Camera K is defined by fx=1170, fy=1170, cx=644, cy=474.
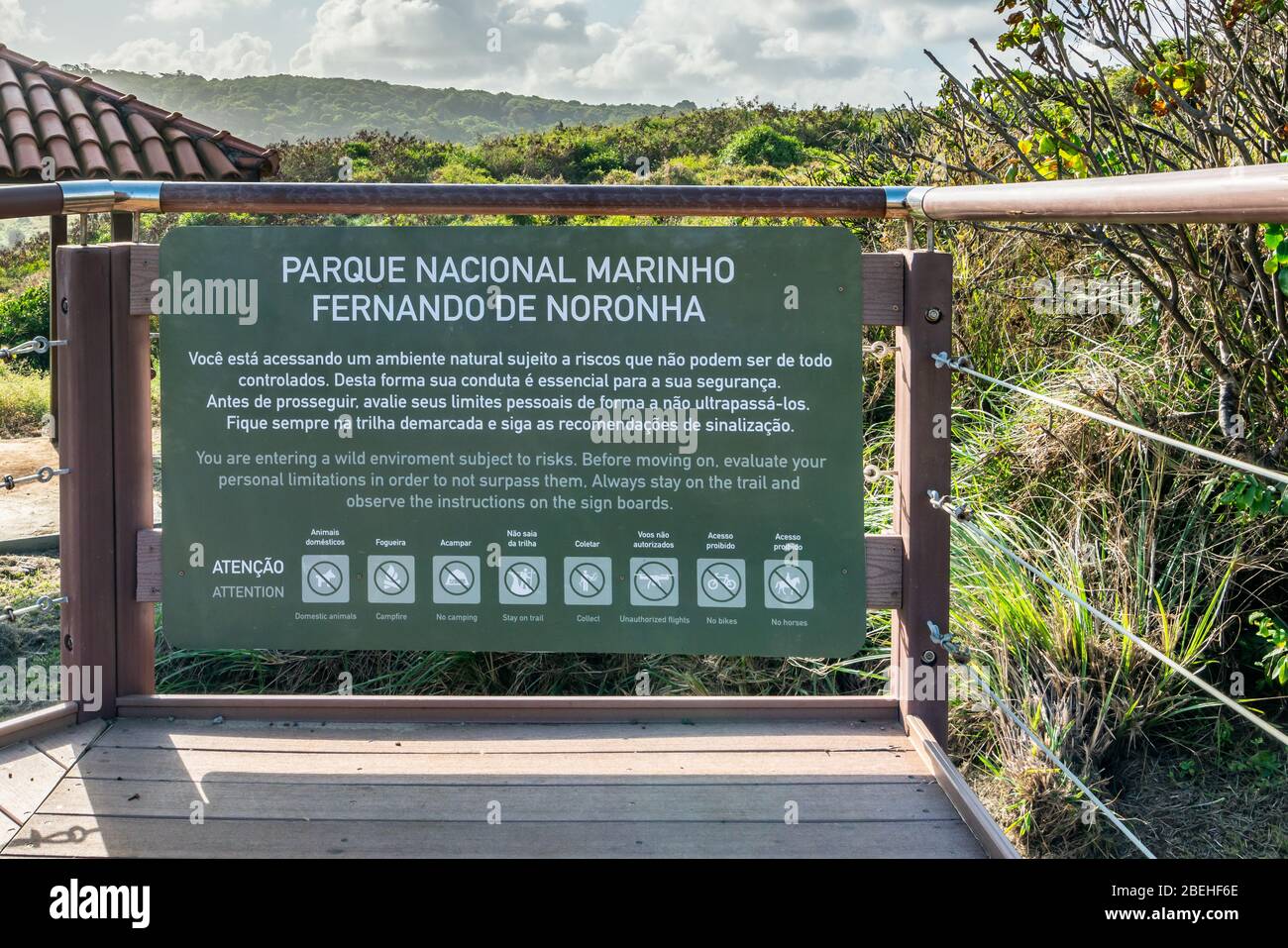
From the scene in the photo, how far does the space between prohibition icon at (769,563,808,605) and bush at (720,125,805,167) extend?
20188mm

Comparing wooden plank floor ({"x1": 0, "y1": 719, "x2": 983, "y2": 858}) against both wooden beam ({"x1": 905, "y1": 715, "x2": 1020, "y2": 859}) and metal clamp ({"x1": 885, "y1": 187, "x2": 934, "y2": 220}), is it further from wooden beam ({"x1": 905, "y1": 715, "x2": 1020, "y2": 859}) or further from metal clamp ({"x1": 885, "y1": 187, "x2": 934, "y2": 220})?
metal clamp ({"x1": 885, "y1": 187, "x2": 934, "y2": 220})

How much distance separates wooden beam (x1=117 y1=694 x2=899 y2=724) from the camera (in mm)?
2785

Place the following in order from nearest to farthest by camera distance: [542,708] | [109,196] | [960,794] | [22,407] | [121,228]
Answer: [960,794]
[109,196]
[542,708]
[121,228]
[22,407]

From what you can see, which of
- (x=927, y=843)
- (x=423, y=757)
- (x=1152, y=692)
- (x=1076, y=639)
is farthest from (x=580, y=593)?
(x=1152, y=692)

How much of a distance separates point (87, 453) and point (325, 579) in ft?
2.03

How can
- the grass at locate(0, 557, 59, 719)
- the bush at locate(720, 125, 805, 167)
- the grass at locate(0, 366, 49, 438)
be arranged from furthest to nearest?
the bush at locate(720, 125, 805, 167) < the grass at locate(0, 366, 49, 438) < the grass at locate(0, 557, 59, 719)

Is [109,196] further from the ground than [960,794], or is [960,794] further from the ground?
[109,196]

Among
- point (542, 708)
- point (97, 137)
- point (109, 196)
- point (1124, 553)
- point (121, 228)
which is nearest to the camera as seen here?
point (109, 196)

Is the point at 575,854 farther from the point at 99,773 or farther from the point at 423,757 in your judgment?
the point at 99,773

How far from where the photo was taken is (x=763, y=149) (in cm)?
2280

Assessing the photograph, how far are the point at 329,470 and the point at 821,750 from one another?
1289mm

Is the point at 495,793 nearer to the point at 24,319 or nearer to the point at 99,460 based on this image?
the point at 99,460

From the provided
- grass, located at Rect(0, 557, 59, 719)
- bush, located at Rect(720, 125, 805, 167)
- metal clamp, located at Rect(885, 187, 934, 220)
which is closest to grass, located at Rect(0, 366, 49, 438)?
grass, located at Rect(0, 557, 59, 719)

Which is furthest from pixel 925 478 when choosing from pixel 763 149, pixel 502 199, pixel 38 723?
pixel 763 149
